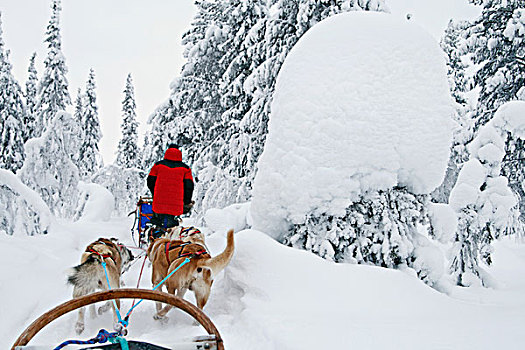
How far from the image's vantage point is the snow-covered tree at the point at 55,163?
11.0 metres

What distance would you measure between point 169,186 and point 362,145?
398 cm

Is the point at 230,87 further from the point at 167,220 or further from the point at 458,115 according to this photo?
the point at 458,115

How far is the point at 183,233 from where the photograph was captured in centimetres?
487

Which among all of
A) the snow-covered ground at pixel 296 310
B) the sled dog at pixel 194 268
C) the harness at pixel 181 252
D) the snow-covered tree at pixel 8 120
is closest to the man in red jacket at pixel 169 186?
the snow-covered ground at pixel 296 310

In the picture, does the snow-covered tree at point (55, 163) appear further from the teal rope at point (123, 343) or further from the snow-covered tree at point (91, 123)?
the snow-covered tree at point (91, 123)

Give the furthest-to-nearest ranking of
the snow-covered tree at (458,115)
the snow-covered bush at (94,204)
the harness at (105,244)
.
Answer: the snow-covered tree at (458,115) < the snow-covered bush at (94,204) < the harness at (105,244)

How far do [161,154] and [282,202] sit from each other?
10987 mm

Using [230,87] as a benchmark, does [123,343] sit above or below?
below

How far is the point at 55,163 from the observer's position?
447 inches

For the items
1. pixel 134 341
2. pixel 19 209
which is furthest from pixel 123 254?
pixel 19 209

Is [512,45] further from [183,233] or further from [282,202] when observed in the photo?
[183,233]

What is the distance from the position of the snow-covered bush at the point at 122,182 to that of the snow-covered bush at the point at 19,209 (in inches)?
401

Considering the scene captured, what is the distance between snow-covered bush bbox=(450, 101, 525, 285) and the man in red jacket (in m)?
5.23

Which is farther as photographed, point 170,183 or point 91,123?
point 91,123
